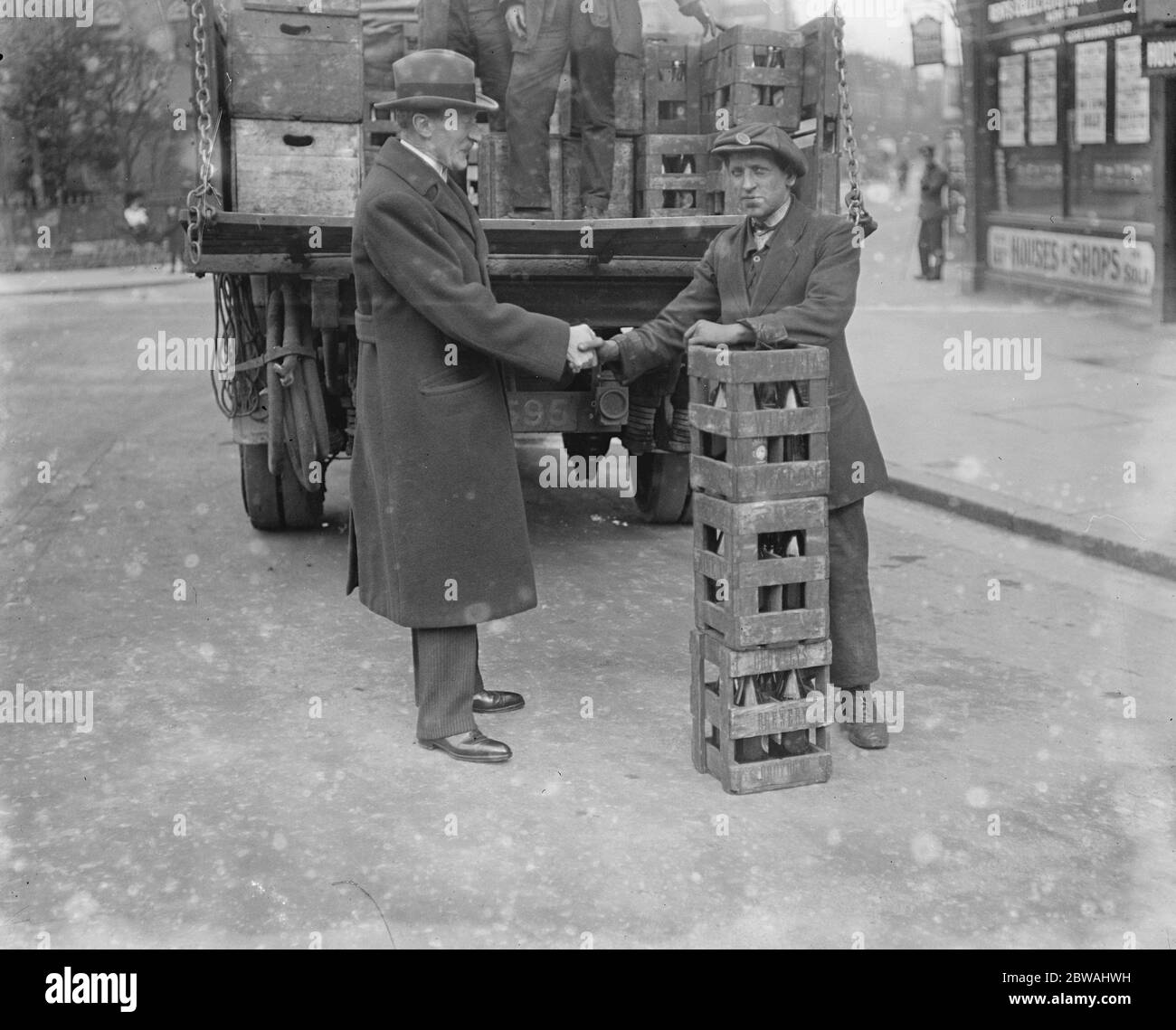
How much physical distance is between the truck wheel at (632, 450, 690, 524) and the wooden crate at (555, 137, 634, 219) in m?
1.30

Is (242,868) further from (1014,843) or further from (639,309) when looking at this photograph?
(639,309)

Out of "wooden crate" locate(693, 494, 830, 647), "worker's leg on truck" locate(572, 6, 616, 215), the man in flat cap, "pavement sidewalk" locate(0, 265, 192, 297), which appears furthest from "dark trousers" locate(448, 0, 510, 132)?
"pavement sidewalk" locate(0, 265, 192, 297)

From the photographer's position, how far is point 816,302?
191 inches

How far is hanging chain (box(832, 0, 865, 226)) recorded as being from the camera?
5980 mm

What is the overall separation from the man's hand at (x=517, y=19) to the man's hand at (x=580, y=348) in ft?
10.4

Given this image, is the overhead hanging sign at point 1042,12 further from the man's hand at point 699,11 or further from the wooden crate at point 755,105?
the wooden crate at point 755,105

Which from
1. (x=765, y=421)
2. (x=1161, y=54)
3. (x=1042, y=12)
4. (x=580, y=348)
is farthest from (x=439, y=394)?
(x=1042, y=12)

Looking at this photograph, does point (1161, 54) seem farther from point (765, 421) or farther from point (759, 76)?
point (765, 421)

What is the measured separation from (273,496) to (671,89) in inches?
116

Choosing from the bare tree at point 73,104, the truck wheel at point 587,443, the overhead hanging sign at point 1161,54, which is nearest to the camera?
the truck wheel at point 587,443

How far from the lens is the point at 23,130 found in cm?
3750

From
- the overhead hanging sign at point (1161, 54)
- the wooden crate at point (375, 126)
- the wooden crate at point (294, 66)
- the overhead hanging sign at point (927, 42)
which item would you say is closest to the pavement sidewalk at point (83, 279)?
the overhead hanging sign at point (927, 42)

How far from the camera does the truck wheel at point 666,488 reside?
867cm
